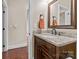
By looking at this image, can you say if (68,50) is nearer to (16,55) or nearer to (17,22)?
(16,55)

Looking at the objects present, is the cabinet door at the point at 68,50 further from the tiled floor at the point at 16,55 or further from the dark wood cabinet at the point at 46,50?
the tiled floor at the point at 16,55

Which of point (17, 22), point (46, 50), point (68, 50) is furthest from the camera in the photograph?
point (17, 22)

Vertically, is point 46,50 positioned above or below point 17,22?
below

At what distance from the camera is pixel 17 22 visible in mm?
6469

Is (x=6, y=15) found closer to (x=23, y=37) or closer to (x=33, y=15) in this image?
(x=23, y=37)

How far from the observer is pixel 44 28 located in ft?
12.7

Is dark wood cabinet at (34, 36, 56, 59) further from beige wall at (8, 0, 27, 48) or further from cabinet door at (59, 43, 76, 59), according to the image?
beige wall at (8, 0, 27, 48)

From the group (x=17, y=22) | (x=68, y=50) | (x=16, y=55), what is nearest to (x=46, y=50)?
(x=68, y=50)

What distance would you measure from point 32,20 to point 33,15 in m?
0.16

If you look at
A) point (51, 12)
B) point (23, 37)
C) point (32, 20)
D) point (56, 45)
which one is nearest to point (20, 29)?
point (23, 37)

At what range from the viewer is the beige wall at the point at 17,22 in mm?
6070

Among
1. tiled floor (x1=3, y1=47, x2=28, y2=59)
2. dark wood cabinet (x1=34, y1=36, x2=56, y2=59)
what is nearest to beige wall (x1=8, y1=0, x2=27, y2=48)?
tiled floor (x1=3, y1=47, x2=28, y2=59)

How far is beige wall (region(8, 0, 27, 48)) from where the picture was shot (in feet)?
19.9

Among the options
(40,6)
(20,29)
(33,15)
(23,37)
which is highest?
(40,6)
